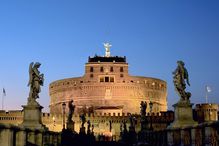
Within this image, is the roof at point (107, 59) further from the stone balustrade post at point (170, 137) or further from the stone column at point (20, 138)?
the stone column at point (20, 138)

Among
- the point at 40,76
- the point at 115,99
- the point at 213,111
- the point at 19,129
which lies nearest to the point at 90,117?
the point at 115,99

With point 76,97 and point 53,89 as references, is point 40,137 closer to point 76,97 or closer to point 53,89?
point 76,97

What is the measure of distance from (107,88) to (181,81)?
342ft

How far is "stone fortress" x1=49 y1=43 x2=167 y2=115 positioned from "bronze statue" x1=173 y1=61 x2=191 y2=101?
9992 centimetres

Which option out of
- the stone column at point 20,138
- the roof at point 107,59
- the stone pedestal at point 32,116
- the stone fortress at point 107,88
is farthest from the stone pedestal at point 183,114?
the roof at point 107,59

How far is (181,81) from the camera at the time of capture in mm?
22656

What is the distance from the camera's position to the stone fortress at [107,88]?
416 feet

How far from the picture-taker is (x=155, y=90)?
440 feet

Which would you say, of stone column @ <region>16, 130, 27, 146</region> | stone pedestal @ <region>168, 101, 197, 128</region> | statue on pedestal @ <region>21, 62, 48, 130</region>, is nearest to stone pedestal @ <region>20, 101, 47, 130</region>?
statue on pedestal @ <region>21, 62, 48, 130</region>

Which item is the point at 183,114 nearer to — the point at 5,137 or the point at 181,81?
the point at 181,81

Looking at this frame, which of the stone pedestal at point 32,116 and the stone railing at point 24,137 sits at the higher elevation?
the stone pedestal at point 32,116

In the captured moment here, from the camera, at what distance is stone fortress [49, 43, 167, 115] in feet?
416

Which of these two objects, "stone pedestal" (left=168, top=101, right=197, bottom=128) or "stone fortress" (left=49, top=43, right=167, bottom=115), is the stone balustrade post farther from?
"stone fortress" (left=49, top=43, right=167, bottom=115)

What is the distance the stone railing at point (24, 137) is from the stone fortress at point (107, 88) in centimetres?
9856
